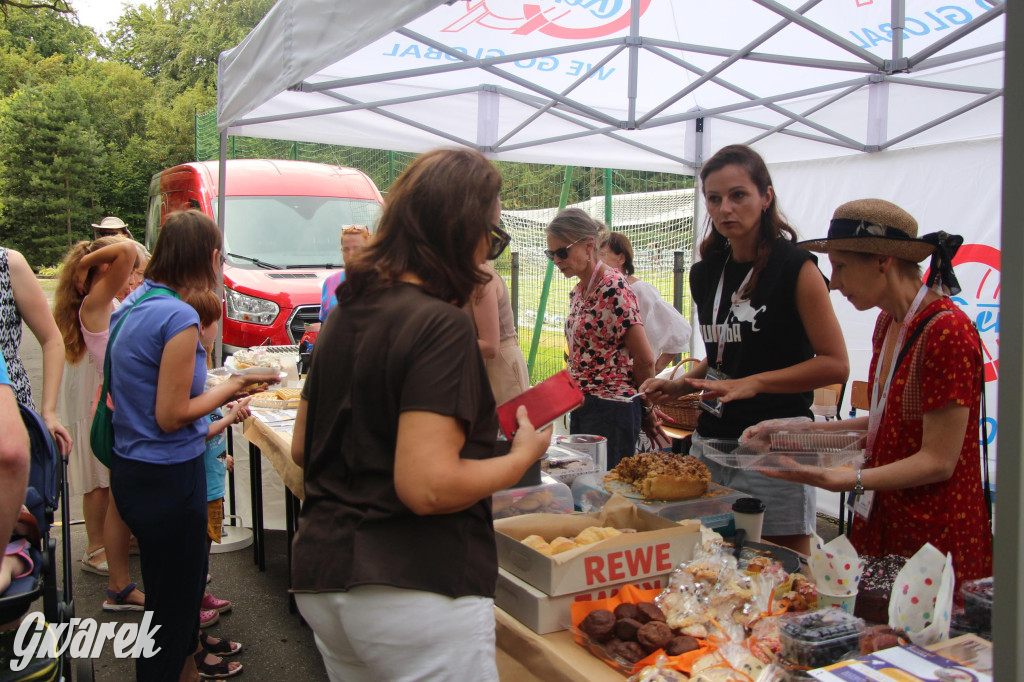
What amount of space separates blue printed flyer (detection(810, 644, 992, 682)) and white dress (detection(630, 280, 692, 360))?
3974 mm

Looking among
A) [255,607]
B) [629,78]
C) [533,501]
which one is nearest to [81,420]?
[255,607]

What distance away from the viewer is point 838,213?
198 centimetres

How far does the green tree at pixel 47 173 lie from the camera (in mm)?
28297

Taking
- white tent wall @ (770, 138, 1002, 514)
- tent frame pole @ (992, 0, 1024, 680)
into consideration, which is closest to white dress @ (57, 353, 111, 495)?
tent frame pole @ (992, 0, 1024, 680)

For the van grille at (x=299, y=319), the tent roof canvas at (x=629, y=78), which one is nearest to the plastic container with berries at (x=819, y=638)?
the tent roof canvas at (x=629, y=78)

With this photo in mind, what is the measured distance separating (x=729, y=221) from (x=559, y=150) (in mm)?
3847

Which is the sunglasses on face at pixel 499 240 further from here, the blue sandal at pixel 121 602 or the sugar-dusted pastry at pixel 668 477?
the blue sandal at pixel 121 602

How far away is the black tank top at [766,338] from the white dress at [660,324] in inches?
104

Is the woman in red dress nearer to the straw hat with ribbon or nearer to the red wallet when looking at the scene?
the straw hat with ribbon

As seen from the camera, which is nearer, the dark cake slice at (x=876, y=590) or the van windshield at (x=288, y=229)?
the dark cake slice at (x=876, y=590)

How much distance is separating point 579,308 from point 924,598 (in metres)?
2.53

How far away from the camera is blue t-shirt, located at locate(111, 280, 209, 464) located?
242cm

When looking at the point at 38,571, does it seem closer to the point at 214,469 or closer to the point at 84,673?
the point at 84,673

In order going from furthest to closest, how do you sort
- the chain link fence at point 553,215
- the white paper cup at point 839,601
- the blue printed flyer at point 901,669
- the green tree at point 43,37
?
the green tree at point 43,37 → the chain link fence at point 553,215 → the white paper cup at point 839,601 → the blue printed flyer at point 901,669
